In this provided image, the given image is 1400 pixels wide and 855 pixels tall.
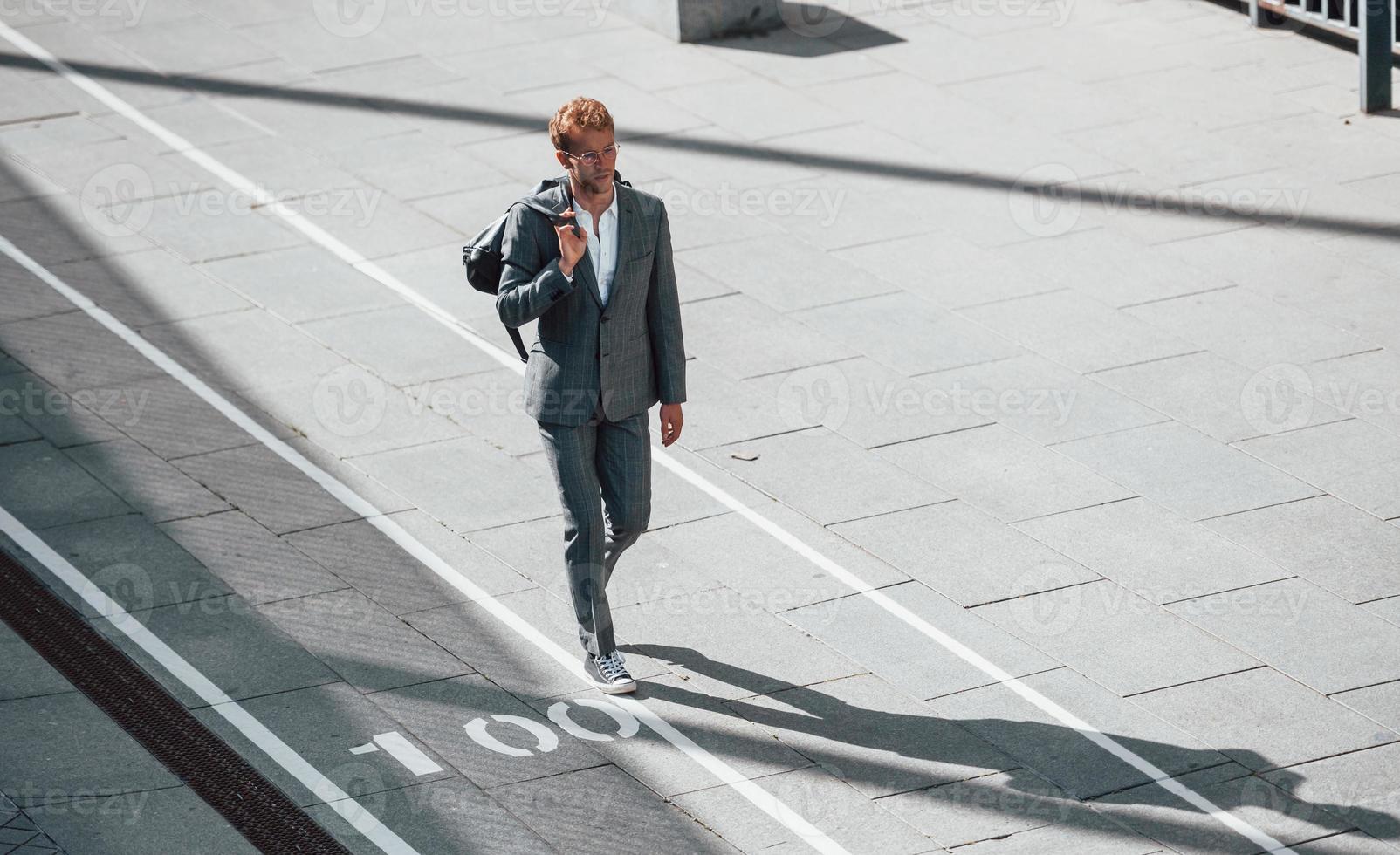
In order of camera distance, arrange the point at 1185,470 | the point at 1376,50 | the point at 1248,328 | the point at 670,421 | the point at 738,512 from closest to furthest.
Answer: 1. the point at 670,421
2. the point at 738,512
3. the point at 1185,470
4. the point at 1248,328
5. the point at 1376,50

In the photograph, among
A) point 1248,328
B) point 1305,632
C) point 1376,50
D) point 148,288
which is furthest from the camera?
Result: point 1376,50

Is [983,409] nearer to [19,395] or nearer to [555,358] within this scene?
[555,358]

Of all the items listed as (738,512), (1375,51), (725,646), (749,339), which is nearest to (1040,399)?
(749,339)

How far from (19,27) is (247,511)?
31.7ft

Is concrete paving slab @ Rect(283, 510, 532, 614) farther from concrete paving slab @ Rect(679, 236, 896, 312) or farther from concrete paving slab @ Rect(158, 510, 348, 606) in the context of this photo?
concrete paving slab @ Rect(679, 236, 896, 312)

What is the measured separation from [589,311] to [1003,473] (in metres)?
3.01

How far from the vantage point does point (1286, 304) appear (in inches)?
430

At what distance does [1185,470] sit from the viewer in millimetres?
9086

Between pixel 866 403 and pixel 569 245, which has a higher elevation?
pixel 569 245

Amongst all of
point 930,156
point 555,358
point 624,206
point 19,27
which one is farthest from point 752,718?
point 19,27

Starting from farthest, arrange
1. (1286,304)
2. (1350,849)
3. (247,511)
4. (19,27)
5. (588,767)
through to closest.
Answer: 1. (19,27)
2. (1286,304)
3. (247,511)
4. (588,767)
5. (1350,849)

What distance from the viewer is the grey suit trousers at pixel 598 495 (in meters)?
7.14

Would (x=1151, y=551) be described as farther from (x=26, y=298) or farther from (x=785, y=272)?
(x=26, y=298)

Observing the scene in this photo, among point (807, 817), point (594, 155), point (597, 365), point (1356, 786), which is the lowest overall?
point (1356, 786)
